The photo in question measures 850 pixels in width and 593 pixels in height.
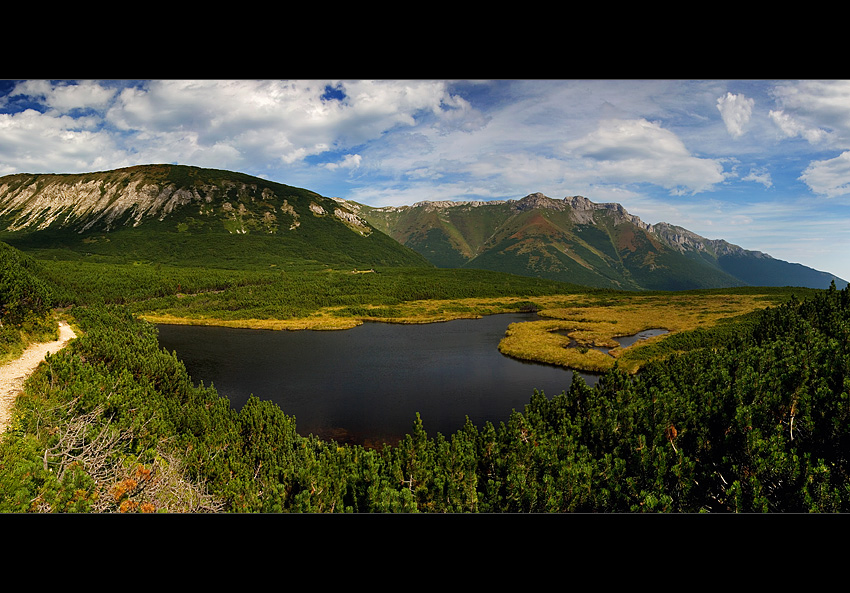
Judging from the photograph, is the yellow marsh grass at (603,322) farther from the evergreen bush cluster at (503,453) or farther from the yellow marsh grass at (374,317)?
the evergreen bush cluster at (503,453)

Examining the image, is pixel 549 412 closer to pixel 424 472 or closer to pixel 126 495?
pixel 424 472

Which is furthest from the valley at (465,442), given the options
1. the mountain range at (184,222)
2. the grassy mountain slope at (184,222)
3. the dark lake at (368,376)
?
the grassy mountain slope at (184,222)

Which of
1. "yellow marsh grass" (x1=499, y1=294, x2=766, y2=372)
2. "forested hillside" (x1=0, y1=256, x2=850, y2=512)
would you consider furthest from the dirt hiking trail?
"yellow marsh grass" (x1=499, y1=294, x2=766, y2=372)

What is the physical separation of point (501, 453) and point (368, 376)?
2031 cm

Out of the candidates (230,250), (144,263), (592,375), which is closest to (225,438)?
(592,375)

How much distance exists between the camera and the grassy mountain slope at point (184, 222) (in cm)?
12200

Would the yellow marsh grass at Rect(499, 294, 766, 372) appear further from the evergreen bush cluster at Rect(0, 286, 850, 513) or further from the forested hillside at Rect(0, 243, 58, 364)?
the forested hillside at Rect(0, 243, 58, 364)

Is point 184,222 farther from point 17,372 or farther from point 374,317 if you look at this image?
point 17,372

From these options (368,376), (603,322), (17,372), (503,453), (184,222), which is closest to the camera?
(503,453)

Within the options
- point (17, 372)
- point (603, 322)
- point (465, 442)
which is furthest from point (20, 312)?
point (603, 322)

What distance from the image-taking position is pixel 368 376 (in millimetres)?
29219

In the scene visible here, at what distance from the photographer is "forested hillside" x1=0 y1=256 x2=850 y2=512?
6.26m

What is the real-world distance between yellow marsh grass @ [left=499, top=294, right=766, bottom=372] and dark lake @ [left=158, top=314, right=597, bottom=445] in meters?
2.38
